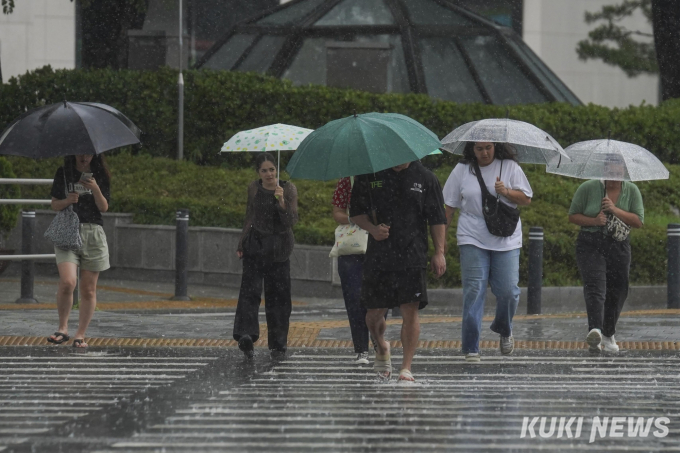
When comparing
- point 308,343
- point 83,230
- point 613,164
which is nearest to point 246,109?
point 308,343

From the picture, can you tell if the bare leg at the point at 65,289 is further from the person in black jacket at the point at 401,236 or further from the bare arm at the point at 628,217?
the bare arm at the point at 628,217

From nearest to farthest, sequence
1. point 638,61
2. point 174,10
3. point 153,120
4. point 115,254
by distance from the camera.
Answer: point 115,254 < point 153,120 < point 174,10 < point 638,61

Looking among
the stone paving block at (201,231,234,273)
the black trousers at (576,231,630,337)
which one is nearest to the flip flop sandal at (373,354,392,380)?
the black trousers at (576,231,630,337)

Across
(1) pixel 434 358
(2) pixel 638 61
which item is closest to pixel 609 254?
(1) pixel 434 358

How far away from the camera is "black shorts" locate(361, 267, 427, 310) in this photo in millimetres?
8117

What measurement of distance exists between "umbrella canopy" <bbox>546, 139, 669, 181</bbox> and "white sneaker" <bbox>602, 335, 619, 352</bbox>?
129 centimetres

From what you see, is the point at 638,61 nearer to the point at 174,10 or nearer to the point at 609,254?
the point at 174,10

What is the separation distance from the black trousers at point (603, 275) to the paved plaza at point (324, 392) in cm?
31

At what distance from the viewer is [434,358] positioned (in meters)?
9.46

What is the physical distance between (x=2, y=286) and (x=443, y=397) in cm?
920

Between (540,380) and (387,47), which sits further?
(387,47)

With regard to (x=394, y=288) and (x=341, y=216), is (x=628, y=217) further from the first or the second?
(x=394, y=288)

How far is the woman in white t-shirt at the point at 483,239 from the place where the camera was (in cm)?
904

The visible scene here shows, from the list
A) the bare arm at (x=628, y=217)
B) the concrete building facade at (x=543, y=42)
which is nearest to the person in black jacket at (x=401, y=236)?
the bare arm at (x=628, y=217)
